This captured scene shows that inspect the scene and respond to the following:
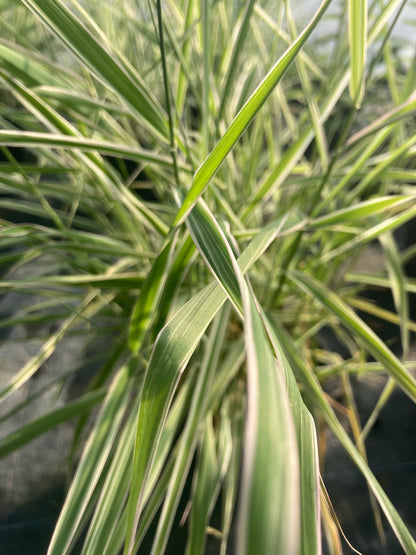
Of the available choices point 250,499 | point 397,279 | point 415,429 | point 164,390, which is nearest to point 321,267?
point 397,279

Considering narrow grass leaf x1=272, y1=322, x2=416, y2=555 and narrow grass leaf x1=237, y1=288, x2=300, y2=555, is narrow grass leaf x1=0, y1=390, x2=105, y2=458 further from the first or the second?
narrow grass leaf x1=237, y1=288, x2=300, y2=555

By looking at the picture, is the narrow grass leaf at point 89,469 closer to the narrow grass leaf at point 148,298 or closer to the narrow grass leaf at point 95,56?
the narrow grass leaf at point 148,298

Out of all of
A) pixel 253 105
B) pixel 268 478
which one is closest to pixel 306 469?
pixel 268 478

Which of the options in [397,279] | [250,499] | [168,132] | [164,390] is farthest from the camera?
[397,279]

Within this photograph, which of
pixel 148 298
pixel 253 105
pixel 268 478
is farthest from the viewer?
pixel 148 298

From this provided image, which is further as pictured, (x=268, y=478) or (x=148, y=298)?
(x=148, y=298)

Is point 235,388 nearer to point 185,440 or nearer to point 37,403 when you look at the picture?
point 185,440

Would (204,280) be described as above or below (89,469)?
above

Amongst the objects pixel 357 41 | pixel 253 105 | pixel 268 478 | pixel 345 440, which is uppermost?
pixel 357 41

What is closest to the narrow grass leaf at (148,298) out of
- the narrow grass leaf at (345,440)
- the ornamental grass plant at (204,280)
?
the ornamental grass plant at (204,280)

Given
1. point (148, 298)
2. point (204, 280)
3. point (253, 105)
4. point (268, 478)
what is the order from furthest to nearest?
1. point (204, 280)
2. point (148, 298)
3. point (253, 105)
4. point (268, 478)

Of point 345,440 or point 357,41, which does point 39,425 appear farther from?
point 357,41
